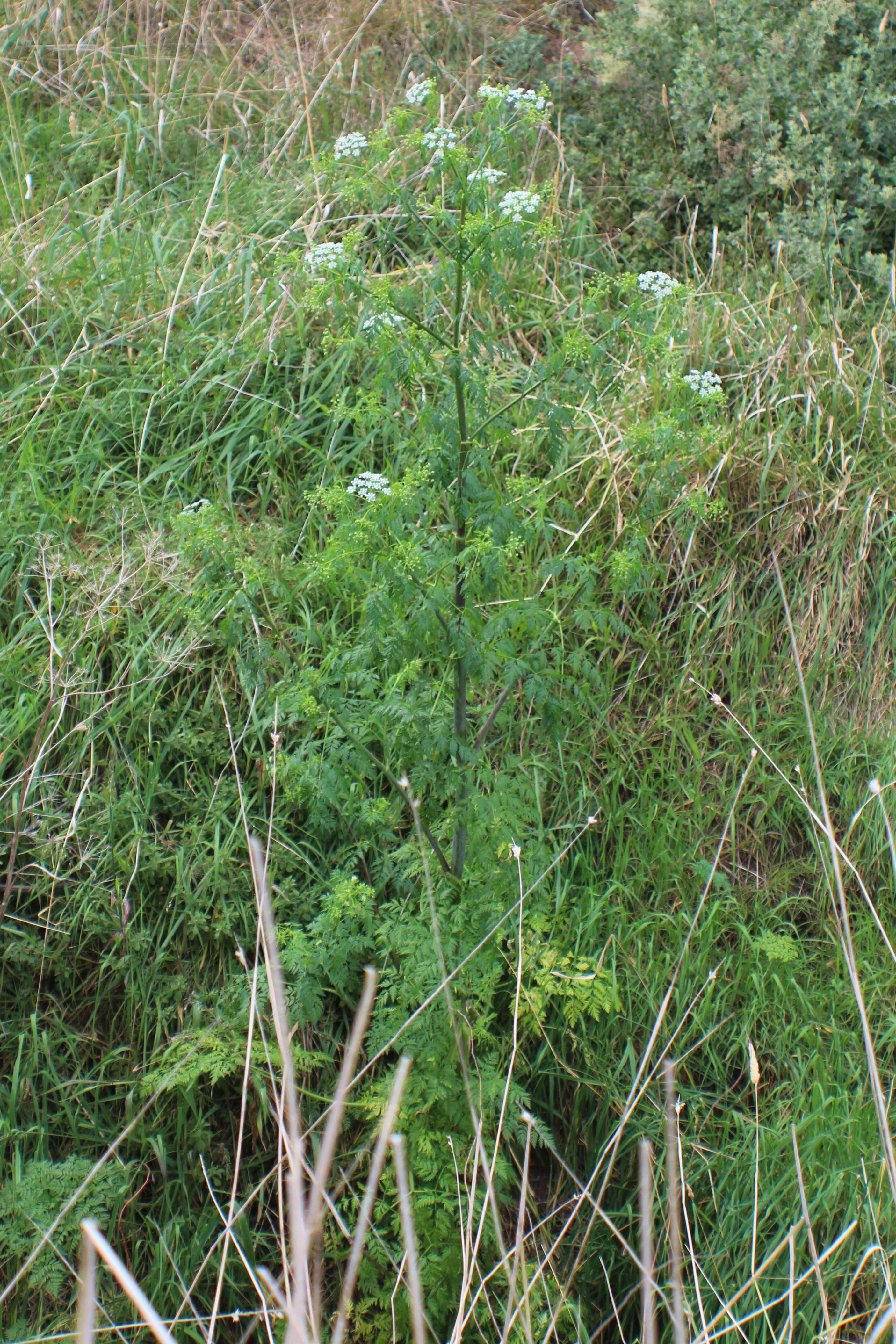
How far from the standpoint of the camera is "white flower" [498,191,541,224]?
1.96m

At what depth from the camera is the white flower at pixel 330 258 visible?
2.01m

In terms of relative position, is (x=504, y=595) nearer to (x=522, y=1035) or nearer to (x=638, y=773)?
(x=638, y=773)

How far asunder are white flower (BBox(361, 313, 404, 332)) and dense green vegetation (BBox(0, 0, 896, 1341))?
0.7 inches

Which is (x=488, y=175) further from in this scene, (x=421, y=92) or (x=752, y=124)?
(x=752, y=124)

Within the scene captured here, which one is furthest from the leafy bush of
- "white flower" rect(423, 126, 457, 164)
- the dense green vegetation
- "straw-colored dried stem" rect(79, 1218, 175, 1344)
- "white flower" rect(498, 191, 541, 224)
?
"straw-colored dried stem" rect(79, 1218, 175, 1344)

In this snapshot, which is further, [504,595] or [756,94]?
[756,94]

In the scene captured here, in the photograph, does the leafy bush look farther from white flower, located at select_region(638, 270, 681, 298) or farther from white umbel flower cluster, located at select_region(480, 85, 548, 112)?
white umbel flower cluster, located at select_region(480, 85, 548, 112)

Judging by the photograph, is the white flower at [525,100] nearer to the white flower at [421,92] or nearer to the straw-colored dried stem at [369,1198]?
the white flower at [421,92]

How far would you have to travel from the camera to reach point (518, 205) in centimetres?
195

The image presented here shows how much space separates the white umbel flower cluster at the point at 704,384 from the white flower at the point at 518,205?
48 centimetres

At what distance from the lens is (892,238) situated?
4.16 meters

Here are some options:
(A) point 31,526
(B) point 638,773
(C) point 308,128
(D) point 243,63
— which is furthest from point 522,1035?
(D) point 243,63

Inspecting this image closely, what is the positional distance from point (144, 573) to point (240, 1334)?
2002 mm

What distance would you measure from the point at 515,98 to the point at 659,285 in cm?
50
